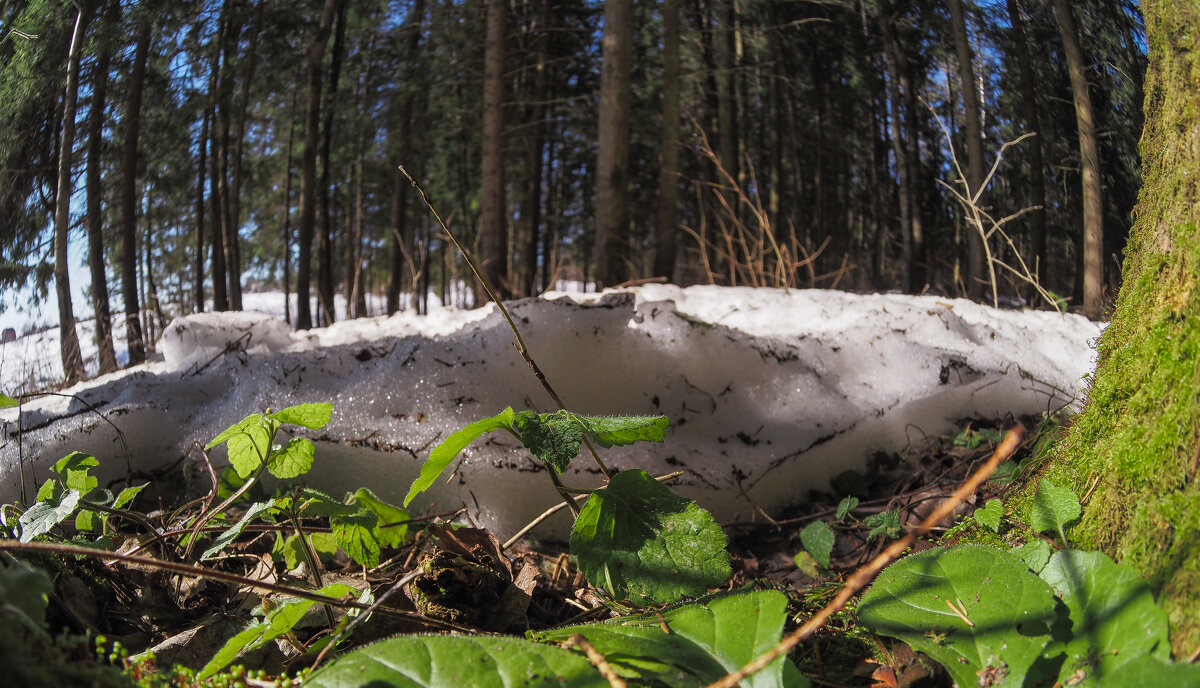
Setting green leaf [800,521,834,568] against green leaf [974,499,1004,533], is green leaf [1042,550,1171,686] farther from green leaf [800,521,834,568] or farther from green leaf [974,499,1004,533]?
green leaf [800,521,834,568]

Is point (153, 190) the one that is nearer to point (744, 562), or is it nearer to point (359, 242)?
point (359, 242)

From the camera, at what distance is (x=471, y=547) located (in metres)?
1.15

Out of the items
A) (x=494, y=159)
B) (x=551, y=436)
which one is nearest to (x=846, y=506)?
(x=551, y=436)

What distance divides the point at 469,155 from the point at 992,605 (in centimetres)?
464

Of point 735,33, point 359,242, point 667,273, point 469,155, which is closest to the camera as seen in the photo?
point 359,242

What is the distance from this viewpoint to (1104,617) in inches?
25.4

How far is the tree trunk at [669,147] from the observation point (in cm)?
574

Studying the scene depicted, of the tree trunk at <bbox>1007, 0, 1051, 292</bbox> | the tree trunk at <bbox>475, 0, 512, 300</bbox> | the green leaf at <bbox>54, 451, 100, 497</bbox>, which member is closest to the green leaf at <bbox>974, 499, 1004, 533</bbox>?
the tree trunk at <bbox>1007, 0, 1051, 292</bbox>

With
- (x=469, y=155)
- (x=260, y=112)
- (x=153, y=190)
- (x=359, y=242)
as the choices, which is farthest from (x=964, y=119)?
(x=469, y=155)

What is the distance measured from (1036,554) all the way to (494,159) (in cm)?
455

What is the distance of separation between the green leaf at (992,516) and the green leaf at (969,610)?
229mm

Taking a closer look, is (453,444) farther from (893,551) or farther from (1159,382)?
(1159,382)

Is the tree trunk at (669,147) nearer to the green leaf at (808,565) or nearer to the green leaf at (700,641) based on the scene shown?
the green leaf at (808,565)

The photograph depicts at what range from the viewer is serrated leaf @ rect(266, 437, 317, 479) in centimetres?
103
